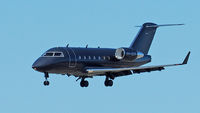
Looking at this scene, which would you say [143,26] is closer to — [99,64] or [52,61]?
[99,64]

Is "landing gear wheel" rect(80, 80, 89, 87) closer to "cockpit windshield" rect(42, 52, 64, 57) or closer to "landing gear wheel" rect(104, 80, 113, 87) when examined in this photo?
"landing gear wheel" rect(104, 80, 113, 87)

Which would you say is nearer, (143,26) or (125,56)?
(125,56)

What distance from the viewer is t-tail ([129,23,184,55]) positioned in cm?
8656

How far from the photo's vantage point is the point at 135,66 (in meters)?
85.4

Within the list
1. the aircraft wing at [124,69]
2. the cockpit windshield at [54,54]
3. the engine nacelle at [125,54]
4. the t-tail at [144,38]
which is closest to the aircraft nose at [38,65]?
the cockpit windshield at [54,54]

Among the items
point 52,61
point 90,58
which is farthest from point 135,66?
point 52,61

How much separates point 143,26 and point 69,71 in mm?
15105

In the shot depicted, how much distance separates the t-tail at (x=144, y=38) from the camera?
284 feet

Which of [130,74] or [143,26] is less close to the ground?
[143,26]

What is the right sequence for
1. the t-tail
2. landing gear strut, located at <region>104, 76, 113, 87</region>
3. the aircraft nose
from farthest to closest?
the t-tail
landing gear strut, located at <region>104, 76, 113, 87</region>
the aircraft nose

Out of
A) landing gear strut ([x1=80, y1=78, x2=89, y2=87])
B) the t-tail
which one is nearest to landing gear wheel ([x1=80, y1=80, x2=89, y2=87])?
landing gear strut ([x1=80, y1=78, x2=89, y2=87])

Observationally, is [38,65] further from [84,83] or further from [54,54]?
[84,83]

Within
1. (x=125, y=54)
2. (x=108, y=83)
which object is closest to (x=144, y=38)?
(x=125, y=54)

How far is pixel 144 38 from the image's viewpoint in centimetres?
8725
